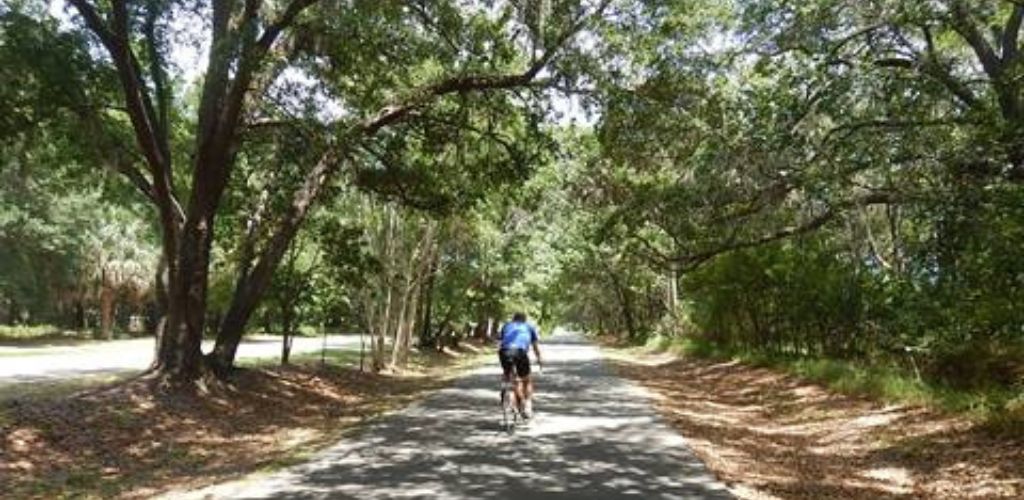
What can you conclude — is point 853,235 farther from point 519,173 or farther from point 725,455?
point 725,455

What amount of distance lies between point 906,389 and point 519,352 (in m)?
6.45

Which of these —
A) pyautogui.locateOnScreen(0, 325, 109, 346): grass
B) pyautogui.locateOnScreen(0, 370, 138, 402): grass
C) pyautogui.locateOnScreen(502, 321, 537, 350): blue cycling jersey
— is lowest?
pyautogui.locateOnScreen(0, 370, 138, 402): grass

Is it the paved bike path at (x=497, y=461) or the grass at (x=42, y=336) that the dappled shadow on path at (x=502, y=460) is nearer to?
the paved bike path at (x=497, y=461)

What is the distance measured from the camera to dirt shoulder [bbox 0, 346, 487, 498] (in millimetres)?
11531

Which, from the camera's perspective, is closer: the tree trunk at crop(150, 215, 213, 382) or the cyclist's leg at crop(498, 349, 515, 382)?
the cyclist's leg at crop(498, 349, 515, 382)

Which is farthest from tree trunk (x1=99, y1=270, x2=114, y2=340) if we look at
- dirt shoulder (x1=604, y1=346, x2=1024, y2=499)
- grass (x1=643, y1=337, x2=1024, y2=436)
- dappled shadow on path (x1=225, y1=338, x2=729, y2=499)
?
dappled shadow on path (x1=225, y1=338, x2=729, y2=499)

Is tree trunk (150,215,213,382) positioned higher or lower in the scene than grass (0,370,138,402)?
higher

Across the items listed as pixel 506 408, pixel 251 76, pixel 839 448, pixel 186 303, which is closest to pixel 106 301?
pixel 186 303

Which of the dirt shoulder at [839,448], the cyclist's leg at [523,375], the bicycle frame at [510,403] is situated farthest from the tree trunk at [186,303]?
the dirt shoulder at [839,448]

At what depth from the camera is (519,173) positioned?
20578 millimetres

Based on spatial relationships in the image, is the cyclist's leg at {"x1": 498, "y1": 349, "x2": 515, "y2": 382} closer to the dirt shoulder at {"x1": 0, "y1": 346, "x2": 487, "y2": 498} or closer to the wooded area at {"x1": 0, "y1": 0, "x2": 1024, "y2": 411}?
the dirt shoulder at {"x1": 0, "y1": 346, "x2": 487, "y2": 498}

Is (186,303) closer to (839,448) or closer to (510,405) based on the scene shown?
(510,405)

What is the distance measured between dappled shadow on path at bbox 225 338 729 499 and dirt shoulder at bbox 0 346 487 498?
0.96 m

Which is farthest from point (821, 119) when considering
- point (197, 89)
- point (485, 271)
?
point (485, 271)
